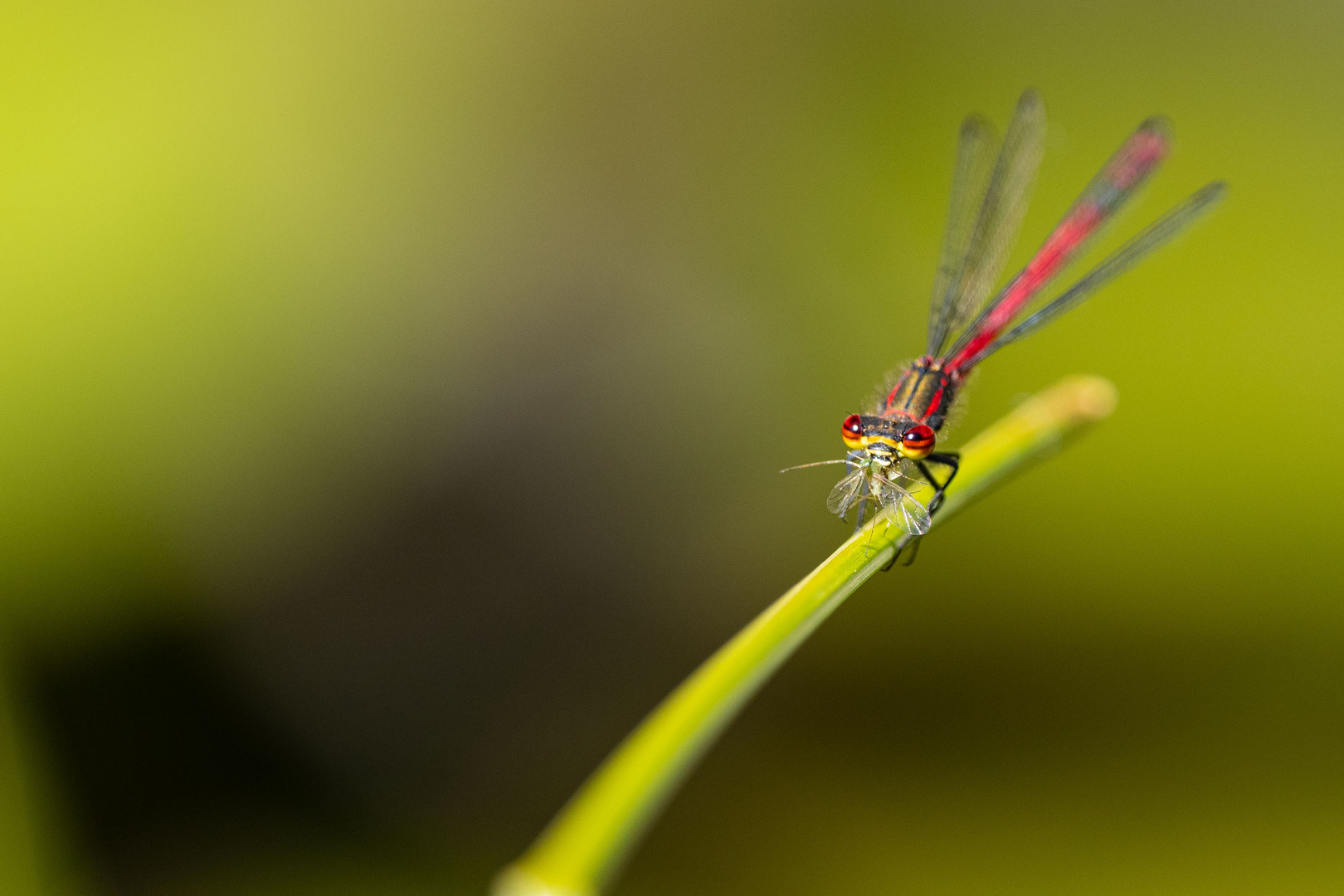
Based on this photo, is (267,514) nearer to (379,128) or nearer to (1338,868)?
(379,128)

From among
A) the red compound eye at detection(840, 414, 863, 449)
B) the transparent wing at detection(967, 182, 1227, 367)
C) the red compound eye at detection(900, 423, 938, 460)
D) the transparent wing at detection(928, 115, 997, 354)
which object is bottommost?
the red compound eye at detection(900, 423, 938, 460)

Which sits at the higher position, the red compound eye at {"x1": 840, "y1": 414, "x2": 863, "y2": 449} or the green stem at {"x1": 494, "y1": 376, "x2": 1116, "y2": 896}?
the red compound eye at {"x1": 840, "y1": 414, "x2": 863, "y2": 449}

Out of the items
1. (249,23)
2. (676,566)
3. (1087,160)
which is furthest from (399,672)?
(1087,160)

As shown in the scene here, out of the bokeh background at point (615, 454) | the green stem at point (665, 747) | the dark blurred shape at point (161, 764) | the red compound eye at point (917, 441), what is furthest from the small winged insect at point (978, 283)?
the dark blurred shape at point (161, 764)

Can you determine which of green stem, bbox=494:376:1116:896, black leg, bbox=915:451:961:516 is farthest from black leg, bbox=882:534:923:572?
green stem, bbox=494:376:1116:896

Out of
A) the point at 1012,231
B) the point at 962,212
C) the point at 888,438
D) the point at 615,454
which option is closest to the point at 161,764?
the point at 615,454

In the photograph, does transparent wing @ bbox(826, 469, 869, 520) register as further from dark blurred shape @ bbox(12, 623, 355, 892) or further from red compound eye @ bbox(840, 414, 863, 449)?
dark blurred shape @ bbox(12, 623, 355, 892)

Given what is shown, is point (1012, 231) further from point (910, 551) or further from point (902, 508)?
point (902, 508)
